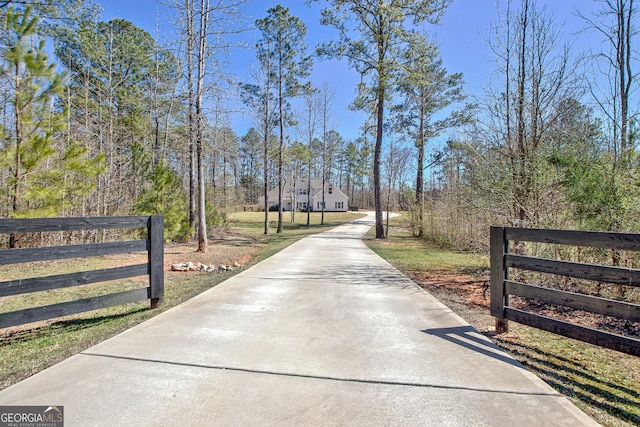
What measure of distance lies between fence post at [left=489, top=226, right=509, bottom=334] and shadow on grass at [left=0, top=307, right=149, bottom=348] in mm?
4577

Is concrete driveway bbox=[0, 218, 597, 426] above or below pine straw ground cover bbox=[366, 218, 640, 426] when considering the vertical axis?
above

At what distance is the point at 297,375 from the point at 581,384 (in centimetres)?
231

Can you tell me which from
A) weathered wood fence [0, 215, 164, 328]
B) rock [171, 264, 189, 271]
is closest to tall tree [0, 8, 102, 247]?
rock [171, 264, 189, 271]

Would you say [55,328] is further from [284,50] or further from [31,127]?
[284,50]

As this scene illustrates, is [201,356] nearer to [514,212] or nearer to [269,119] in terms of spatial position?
[514,212]

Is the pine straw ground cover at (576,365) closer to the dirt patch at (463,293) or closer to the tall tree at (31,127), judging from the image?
the dirt patch at (463,293)

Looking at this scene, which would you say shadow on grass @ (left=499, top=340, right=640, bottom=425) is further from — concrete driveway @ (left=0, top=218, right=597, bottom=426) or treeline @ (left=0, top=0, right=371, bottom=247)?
treeline @ (left=0, top=0, right=371, bottom=247)

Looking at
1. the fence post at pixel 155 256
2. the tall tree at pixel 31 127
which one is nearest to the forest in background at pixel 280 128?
the tall tree at pixel 31 127

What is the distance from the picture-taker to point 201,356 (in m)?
2.83

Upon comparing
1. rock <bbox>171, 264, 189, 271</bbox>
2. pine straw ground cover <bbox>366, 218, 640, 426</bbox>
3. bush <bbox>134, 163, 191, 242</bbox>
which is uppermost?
bush <bbox>134, 163, 191, 242</bbox>

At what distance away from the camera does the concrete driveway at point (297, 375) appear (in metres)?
2.04

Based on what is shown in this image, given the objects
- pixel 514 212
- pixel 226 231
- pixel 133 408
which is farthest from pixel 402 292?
pixel 226 231

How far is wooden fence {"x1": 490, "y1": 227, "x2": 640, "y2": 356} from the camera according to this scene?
2.61 metres

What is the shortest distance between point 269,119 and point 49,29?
40.6 feet
